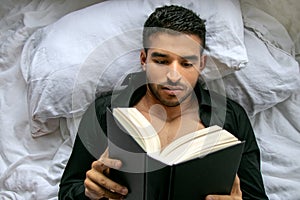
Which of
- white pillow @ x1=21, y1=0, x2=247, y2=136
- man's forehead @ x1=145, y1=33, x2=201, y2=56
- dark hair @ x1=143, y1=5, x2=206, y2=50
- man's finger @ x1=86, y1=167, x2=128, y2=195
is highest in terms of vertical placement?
dark hair @ x1=143, y1=5, x2=206, y2=50

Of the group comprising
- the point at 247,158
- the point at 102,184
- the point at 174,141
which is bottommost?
the point at 247,158

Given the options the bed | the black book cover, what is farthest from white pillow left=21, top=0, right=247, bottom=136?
the black book cover

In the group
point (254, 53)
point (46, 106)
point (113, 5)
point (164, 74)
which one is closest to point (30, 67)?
point (46, 106)

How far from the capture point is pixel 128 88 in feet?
3.86

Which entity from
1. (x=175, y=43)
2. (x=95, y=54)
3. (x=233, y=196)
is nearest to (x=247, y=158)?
(x=233, y=196)

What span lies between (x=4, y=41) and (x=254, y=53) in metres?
0.71

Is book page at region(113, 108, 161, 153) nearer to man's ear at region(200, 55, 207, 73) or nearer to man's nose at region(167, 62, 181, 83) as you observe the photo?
man's nose at region(167, 62, 181, 83)

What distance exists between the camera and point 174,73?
1.06 metres

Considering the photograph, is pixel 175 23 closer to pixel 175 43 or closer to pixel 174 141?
pixel 175 43

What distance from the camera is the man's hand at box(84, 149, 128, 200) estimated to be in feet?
3.14

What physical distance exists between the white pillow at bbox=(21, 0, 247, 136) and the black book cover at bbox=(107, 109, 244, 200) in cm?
34

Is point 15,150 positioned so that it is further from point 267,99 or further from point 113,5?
point 267,99

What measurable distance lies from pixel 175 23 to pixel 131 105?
209 millimetres

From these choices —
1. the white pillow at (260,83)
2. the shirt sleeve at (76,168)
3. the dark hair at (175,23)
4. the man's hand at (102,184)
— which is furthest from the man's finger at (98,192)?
the white pillow at (260,83)
